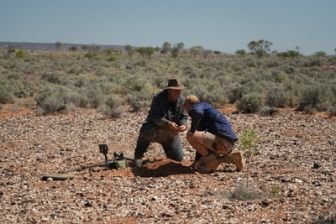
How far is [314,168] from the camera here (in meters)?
8.89

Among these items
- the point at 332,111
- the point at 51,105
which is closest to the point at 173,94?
the point at 332,111

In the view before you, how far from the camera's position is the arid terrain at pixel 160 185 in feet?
21.3

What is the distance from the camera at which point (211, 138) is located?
852 cm

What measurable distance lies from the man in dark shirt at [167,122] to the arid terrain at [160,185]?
295mm

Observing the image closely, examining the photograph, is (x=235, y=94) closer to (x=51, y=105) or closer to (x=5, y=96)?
(x=51, y=105)

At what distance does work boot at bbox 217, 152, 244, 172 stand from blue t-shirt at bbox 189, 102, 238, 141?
31 centimetres

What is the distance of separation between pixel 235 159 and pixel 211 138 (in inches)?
23.2

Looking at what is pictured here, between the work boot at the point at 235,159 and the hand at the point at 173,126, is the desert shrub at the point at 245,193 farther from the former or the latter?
the hand at the point at 173,126

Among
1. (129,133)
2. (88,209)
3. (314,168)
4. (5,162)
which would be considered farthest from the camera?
(129,133)

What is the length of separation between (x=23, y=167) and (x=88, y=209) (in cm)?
313

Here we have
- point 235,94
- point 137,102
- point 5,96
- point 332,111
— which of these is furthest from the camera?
point 235,94

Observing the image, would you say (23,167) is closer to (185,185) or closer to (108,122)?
(185,185)

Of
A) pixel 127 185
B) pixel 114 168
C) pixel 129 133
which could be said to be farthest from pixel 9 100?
pixel 127 185

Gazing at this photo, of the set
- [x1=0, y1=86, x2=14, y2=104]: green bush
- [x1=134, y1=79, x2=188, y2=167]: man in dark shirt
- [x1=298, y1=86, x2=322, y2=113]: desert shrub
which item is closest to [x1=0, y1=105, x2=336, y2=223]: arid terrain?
[x1=134, y1=79, x2=188, y2=167]: man in dark shirt
